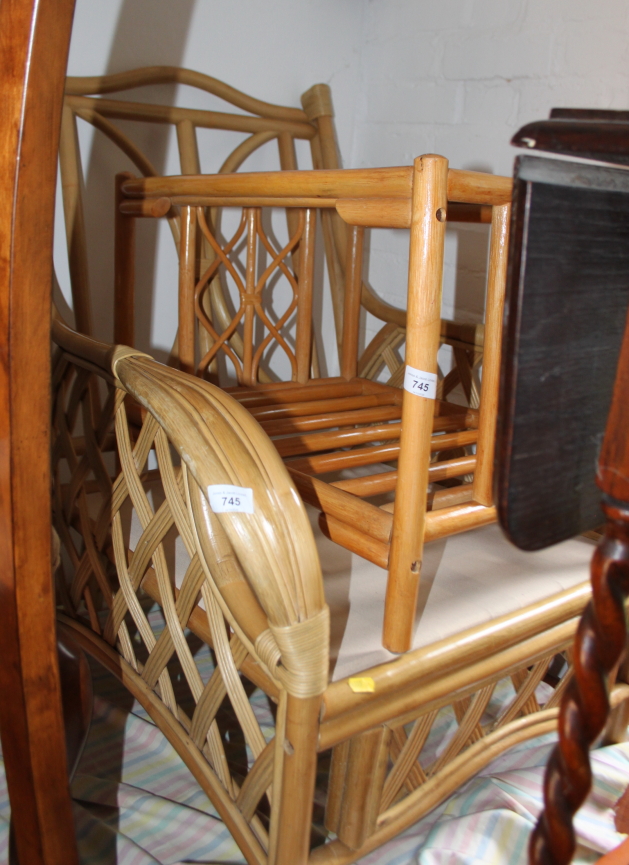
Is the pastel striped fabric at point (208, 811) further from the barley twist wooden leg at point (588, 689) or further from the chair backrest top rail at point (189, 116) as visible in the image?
the chair backrest top rail at point (189, 116)

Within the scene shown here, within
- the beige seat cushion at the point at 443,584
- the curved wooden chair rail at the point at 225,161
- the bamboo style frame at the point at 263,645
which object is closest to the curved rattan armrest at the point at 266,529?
the bamboo style frame at the point at 263,645

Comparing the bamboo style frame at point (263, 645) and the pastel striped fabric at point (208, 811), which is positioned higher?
the bamboo style frame at point (263, 645)

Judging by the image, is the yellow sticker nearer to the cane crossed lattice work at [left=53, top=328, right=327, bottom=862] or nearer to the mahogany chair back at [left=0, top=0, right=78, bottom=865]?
the cane crossed lattice work at [left=53, top=328, right=327, bottom=862]

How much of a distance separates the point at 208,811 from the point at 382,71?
1.52 m

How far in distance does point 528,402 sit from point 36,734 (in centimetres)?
47

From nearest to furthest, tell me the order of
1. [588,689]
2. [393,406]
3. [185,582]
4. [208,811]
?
[588,689]
[185,582]
[208,811]
[393,406]

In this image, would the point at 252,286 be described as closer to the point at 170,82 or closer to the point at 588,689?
the point at 170,82

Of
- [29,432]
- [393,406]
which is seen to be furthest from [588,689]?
[393,406]

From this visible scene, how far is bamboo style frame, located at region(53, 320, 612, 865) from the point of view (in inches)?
23.0

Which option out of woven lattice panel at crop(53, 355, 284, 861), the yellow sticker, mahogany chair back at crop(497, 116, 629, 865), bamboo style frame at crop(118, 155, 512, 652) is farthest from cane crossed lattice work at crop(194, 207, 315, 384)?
mahogany chair back at crop(497, 116, 629, 865)

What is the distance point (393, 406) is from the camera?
121cm

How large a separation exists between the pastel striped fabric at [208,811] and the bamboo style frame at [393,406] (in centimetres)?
34

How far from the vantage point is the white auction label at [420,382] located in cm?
62

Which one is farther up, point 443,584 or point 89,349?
point 89,349
